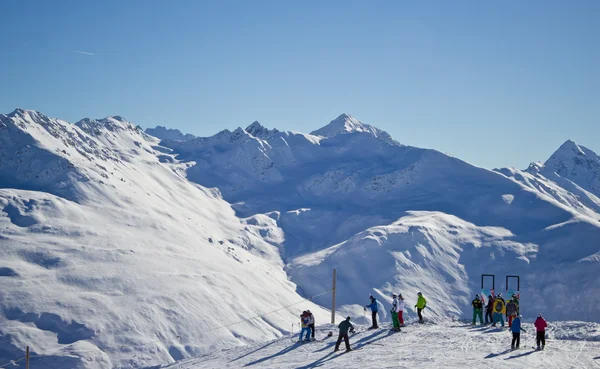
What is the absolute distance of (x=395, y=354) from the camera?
104ft

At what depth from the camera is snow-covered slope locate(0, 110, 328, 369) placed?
73125 mm

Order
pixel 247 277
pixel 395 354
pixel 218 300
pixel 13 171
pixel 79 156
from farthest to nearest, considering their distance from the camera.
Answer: pixel 79 156
pixel 13 171
pixel 247 277
pixel 218 300
pixel 395 354

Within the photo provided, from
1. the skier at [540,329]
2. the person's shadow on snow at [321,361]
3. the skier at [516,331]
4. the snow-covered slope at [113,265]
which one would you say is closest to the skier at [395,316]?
the person's shadow on snow at [321,361]

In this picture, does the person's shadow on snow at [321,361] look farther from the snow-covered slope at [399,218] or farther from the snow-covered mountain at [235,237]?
the snow-covered slope at [399,218]

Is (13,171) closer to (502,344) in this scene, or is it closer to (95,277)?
(95,277)

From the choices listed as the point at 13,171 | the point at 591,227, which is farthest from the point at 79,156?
the point at 591,227

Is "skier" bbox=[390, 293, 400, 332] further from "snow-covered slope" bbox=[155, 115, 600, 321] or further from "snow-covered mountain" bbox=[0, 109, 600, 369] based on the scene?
"snow-covered slope" bbox=[155, 115, 600, 321]

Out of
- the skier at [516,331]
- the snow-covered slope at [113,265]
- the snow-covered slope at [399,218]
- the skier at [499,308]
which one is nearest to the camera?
the skier at [516,331]

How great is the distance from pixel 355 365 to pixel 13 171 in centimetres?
9709

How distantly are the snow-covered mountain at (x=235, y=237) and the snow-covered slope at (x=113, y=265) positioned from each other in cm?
28

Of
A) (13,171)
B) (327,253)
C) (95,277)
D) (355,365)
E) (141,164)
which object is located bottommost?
(355,365)

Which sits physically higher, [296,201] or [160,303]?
[296,201]

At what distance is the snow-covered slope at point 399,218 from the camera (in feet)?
376

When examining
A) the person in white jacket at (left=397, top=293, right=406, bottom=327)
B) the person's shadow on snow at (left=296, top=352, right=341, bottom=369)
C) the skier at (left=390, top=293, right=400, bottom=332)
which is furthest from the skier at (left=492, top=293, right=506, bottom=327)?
the person's shadow on snow at (left=296, top=352, right=341, bottom=369)
